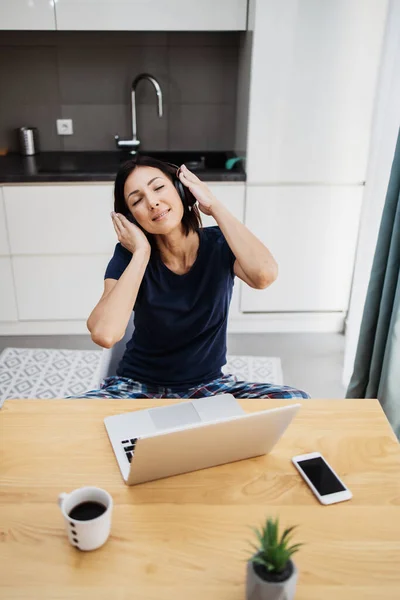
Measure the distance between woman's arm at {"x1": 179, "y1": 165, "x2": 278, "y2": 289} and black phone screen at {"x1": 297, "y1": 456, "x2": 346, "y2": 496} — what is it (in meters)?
0.62

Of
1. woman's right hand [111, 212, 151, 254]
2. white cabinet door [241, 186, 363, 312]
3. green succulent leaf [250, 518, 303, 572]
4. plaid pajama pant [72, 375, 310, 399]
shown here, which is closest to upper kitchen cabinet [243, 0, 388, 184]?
white cabinet door [241, 186, 363, 312]

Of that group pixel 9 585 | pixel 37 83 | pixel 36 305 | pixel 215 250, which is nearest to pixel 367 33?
pixel 215 250

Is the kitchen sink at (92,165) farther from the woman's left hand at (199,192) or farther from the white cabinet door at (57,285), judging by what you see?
the woman's left hand at (199,192)

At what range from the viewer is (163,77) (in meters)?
3.10

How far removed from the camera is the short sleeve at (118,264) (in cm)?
154

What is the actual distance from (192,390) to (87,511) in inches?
28.1

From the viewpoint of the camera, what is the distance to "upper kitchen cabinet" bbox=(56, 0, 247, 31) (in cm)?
257

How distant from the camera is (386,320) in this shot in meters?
2.05

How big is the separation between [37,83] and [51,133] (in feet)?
0.90

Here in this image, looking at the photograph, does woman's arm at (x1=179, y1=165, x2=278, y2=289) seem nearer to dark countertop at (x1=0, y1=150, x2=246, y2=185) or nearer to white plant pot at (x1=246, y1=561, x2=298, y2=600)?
white plant pot at (x1=246, y1=561, x2=298, y2=600)

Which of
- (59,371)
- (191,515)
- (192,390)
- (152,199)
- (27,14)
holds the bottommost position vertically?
(59,371)

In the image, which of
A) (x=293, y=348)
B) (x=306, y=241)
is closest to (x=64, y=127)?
(x=306, y=241)

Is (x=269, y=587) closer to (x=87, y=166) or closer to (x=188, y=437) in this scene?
(x=188, y=437)

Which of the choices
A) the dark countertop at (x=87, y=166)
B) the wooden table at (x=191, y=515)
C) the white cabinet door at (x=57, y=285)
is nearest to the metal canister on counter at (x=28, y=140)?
the dark countertop at (x=87, y=166)
